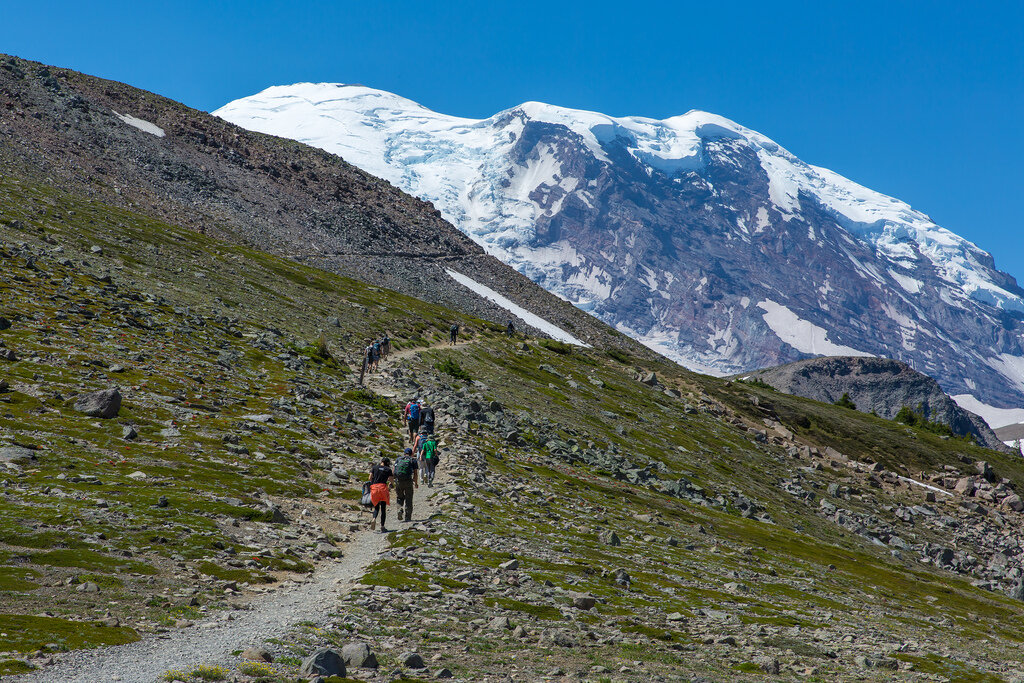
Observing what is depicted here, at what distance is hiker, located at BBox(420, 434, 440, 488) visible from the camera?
1545 inches

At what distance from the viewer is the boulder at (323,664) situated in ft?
50.3

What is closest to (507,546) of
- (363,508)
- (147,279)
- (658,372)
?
(363,508)

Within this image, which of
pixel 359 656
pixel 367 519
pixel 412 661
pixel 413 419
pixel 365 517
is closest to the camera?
pixel 359 656

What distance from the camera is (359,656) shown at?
1661 centimetres

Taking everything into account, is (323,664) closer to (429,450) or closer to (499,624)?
(499,624)

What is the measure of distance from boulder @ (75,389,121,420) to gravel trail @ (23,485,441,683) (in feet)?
51.5

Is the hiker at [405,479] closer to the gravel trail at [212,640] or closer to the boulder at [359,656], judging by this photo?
the gravel trail at [212,640]

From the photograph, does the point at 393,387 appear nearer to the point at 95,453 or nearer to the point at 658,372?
the point at 95,453

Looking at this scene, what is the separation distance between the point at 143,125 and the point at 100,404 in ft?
409

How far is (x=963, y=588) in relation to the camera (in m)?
62.8

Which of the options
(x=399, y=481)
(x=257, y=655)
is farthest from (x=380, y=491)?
(x=257, y=655)

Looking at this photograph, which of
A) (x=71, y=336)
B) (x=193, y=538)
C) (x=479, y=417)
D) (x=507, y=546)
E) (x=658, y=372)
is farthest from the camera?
(x=658, y=372)

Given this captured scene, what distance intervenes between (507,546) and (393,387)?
107 ft

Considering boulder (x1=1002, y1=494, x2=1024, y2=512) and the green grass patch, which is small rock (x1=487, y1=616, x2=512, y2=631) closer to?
the green grass patch
